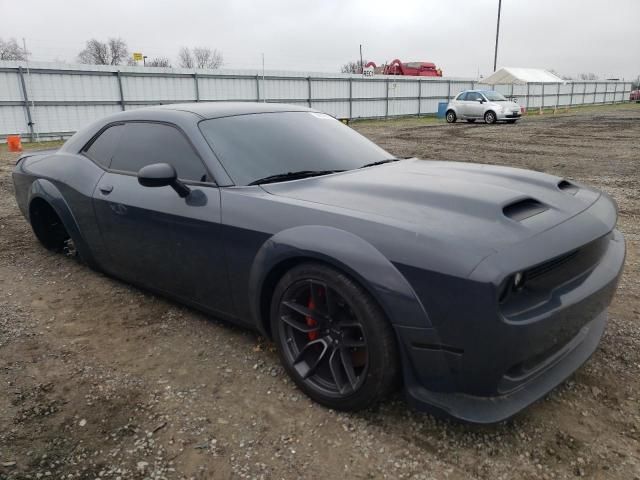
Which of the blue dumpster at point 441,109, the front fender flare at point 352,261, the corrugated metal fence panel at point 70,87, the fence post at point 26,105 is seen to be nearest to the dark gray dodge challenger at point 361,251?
the front fender flare at point 352,261

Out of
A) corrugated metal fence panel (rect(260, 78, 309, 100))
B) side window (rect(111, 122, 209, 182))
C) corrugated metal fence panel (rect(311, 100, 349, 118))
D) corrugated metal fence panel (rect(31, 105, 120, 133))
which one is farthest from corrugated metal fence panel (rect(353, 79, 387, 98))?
side window (rect(111, 122, 209, 182))

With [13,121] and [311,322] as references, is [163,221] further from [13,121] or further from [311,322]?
[13,121]

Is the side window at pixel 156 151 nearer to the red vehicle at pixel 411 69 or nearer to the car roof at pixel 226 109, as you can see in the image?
the car roof at pixel 226 109

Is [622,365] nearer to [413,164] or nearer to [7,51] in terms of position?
[413,164]

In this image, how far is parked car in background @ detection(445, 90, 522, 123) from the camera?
22766 mm

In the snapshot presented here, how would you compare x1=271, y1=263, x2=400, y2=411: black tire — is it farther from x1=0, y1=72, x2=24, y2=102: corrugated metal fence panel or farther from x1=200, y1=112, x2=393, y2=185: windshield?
x1=0, y1=72, x2=24, y2=102: corrugated metal fence panel

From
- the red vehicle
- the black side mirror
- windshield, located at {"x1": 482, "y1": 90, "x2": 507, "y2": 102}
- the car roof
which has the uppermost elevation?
the red vehicle

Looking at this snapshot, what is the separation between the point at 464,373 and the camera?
77.4 inches

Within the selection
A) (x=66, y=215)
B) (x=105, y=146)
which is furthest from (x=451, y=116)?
(x=66, y=215)

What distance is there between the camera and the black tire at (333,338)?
2137mm

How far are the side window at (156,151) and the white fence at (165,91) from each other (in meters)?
15.1

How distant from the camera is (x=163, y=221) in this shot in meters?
3.03

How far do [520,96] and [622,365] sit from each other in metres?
38.3

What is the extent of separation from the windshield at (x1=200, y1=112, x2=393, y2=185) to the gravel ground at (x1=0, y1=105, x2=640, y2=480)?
3.58ft
